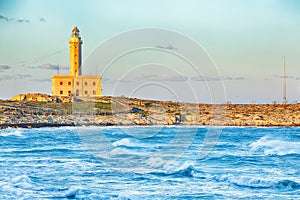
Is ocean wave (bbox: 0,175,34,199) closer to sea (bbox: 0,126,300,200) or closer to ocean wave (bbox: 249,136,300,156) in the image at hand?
sea (bbox: 0,126,300,200)

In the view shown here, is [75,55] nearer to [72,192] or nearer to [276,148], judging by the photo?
[276,148]

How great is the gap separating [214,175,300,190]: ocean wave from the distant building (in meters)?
89.1

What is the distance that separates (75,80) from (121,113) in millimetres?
11696

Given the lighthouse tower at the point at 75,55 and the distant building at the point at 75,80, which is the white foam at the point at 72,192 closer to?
the distant building at the point at 75,80

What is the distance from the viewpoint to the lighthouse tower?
113 metres

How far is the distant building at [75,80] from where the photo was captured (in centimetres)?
11225

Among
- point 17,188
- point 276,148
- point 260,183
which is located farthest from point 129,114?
point 17,188

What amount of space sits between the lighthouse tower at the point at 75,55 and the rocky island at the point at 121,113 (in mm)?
6046

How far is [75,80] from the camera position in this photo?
114938 mm

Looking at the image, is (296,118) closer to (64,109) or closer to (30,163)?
(64,109)

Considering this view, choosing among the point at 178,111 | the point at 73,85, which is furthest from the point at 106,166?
the point at 178,111

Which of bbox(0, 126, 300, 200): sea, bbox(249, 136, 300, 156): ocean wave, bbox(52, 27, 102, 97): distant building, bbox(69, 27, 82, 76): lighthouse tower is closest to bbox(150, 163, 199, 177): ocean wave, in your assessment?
bbox(0, 126, 300, 200): sea

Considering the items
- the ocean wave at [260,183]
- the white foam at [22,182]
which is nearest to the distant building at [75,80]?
the white foam at [22,182]

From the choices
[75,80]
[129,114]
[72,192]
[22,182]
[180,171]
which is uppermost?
[75,80]
